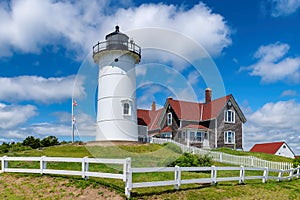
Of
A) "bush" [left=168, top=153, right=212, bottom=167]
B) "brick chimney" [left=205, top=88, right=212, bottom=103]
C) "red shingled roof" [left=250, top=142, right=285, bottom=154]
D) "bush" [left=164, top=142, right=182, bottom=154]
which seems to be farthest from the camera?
"red shingled roof" [left=250, top=142, right=285, bottom=154]

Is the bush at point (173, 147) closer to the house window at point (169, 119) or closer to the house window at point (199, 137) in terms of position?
the house window at point (199, 137)

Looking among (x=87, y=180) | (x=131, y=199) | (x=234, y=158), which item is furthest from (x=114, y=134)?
(x=131, y=199)

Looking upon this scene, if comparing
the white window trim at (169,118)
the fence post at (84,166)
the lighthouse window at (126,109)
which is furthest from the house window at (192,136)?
the fence post at (84,166)

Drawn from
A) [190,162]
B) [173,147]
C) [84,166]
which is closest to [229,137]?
[173,147]

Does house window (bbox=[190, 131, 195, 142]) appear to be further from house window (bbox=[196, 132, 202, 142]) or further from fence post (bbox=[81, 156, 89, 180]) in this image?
fence post (bbox=[81, 156, 89, 180])

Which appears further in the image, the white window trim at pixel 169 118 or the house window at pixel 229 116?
the white window trim at pixel 169 118

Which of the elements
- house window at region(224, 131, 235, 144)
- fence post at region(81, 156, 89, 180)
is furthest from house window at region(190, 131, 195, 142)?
fence post at region(81, 156, 89, 180)

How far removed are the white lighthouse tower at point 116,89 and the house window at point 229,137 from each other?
37.3ft

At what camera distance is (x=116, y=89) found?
26.4 meters

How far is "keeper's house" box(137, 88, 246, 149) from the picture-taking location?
33.2 metres

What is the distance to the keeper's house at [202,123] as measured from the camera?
33.2 meters

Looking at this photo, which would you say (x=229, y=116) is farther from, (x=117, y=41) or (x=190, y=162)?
(x=190, y=162)

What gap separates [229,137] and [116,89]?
14468mm

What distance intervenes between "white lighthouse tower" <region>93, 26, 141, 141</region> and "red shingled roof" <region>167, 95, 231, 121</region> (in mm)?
8169
